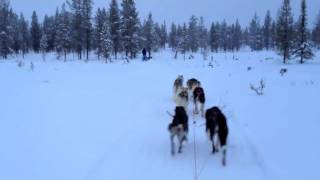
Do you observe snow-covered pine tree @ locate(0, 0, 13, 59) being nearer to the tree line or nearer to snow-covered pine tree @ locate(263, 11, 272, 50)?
the tree line

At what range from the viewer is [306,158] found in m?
7.63

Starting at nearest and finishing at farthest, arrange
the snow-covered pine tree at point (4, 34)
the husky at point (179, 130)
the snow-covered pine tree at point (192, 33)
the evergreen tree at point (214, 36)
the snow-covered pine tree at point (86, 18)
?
the husky at point (179, 130) < the snow-covered pine tree at point (86, 18) < the snow-covered pine tree at point (4, 34) < the snow-covered pine tree at point (192, 33) < the evergreen tree at point (214, 36)

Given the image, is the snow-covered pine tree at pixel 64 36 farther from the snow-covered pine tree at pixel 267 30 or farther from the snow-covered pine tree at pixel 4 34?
the snow-covered pine tree at pixel 267 30

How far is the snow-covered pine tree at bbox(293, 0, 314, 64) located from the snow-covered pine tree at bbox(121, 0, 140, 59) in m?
22.2

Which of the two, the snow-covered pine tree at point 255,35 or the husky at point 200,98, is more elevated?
the snow-covered pine tree at point 255,35

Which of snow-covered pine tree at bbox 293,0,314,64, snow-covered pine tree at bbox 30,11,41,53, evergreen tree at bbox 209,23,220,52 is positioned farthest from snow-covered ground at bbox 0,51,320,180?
evergreen tree at bbox 209,23,220,52

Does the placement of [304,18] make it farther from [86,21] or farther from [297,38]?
[86,21]

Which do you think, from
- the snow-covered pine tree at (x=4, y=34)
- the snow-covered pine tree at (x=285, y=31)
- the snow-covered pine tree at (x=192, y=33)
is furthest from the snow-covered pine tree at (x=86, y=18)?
the snow-covered pine tree at (x=285, y=31)

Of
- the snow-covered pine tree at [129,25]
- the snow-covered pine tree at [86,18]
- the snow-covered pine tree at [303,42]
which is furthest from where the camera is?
the snow-covered pine tree at [86,18]

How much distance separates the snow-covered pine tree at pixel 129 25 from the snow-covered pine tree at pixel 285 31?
20121 millimetres

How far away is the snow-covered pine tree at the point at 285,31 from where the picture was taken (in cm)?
4506

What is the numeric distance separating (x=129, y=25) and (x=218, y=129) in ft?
150

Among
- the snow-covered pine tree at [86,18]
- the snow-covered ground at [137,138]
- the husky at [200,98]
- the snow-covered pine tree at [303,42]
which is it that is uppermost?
the snow-covered pine tree at [86,18]

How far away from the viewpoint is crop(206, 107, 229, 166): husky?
24.0ft
